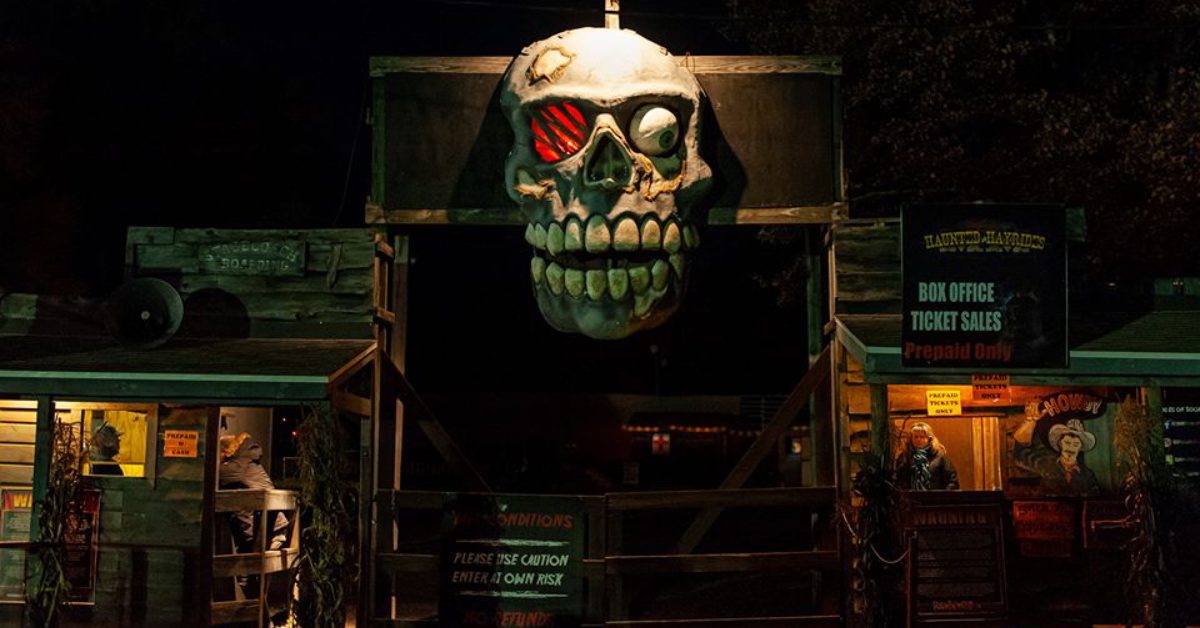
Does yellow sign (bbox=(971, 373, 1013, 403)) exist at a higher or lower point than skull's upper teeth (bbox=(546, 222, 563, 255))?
lower

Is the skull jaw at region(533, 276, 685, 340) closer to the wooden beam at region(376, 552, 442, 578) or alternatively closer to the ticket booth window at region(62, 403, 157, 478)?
the wooden beam at region(376, 552, 442, 578)

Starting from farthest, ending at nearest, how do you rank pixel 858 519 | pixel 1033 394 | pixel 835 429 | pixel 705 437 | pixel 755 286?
pixel 755 286 → pixel 705 437 → pixel 1033 394 → pixel 835 429 → pixel 858 519

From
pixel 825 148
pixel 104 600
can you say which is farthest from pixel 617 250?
pixel 104 600

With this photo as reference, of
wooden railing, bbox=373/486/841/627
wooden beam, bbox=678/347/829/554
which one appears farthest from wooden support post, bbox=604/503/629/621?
wooden beam, bbox=678/347/829/554

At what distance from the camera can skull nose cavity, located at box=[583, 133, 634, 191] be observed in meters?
9.73

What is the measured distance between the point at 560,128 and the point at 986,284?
3.55 m

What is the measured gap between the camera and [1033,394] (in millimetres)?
12336

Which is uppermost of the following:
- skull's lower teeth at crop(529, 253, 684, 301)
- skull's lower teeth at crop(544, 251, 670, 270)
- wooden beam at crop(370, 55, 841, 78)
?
wooden beam at crop(370, 55, 841, 78)

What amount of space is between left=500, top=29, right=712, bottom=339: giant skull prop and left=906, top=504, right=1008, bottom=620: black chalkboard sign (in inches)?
105

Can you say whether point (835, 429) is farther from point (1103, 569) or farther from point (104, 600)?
point (104, 600)

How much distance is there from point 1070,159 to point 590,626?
9.61 metres

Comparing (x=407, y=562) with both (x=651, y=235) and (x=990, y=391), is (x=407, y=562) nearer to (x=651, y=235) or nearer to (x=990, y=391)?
(x=651, y=235)

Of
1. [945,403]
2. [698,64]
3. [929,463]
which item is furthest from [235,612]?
[945,403]

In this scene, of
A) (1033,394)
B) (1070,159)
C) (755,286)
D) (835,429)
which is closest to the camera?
(835,429)
